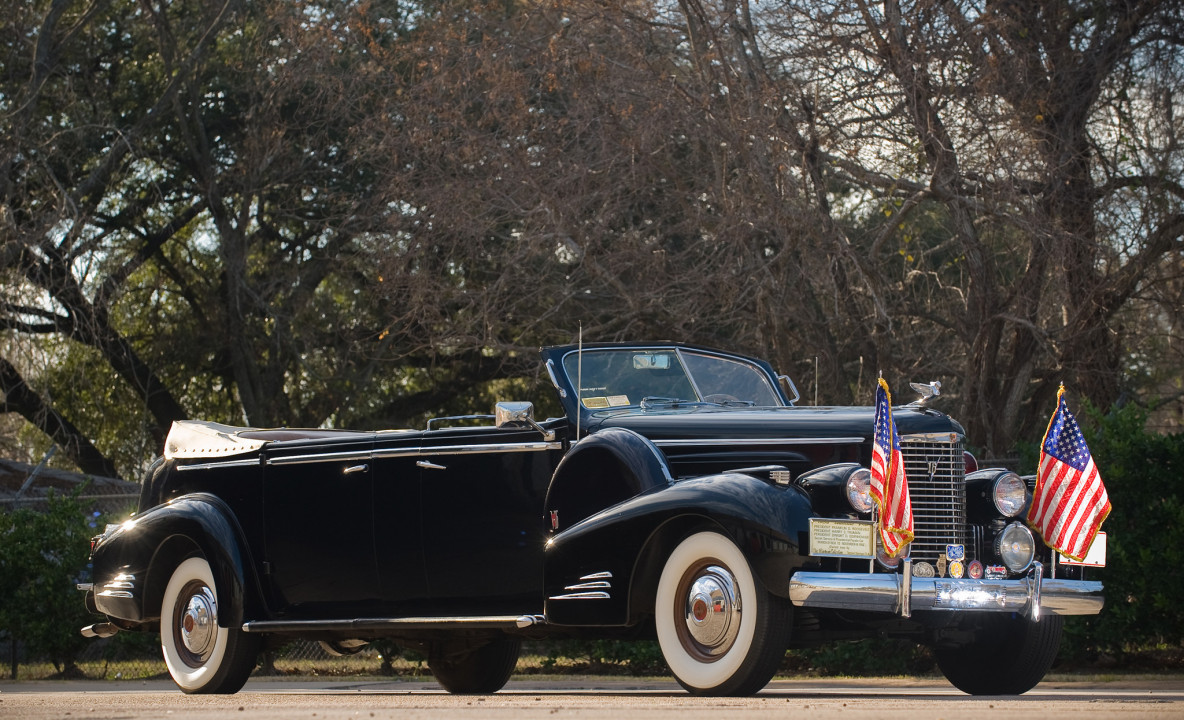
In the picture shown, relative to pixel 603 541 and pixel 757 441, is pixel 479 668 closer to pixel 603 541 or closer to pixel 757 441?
pixel 603 541

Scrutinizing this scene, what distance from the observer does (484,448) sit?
25.7 ft

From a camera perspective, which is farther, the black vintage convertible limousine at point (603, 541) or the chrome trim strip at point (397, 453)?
the chrome trim strip at point (397, 453)

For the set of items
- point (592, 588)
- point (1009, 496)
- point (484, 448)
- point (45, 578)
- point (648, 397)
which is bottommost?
point (45, 578)

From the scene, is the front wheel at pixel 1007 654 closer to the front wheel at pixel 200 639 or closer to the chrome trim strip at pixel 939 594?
the chrome trim strip at pixel 939 594

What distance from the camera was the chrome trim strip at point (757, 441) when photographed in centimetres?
718

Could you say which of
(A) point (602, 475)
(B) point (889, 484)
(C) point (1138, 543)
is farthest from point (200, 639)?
(C) point (1138, 543)

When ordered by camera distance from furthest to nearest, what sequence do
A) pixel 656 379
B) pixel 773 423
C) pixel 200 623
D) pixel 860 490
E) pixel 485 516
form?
1. pixel 200 623
2. pixel 656 379
3. pixel 485 516
4. pixel 773 423
5. pixel 860 490

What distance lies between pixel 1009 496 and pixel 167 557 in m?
5.11

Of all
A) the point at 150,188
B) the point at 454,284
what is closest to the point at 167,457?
the point at 454,284

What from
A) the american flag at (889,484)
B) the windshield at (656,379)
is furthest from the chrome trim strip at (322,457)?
the american flag at (889,484)

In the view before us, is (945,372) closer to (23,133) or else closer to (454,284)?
(454,284)

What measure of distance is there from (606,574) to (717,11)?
328 inches

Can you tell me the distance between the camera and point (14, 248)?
56.4 feet

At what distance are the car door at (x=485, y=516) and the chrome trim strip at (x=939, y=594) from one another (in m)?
1.72
